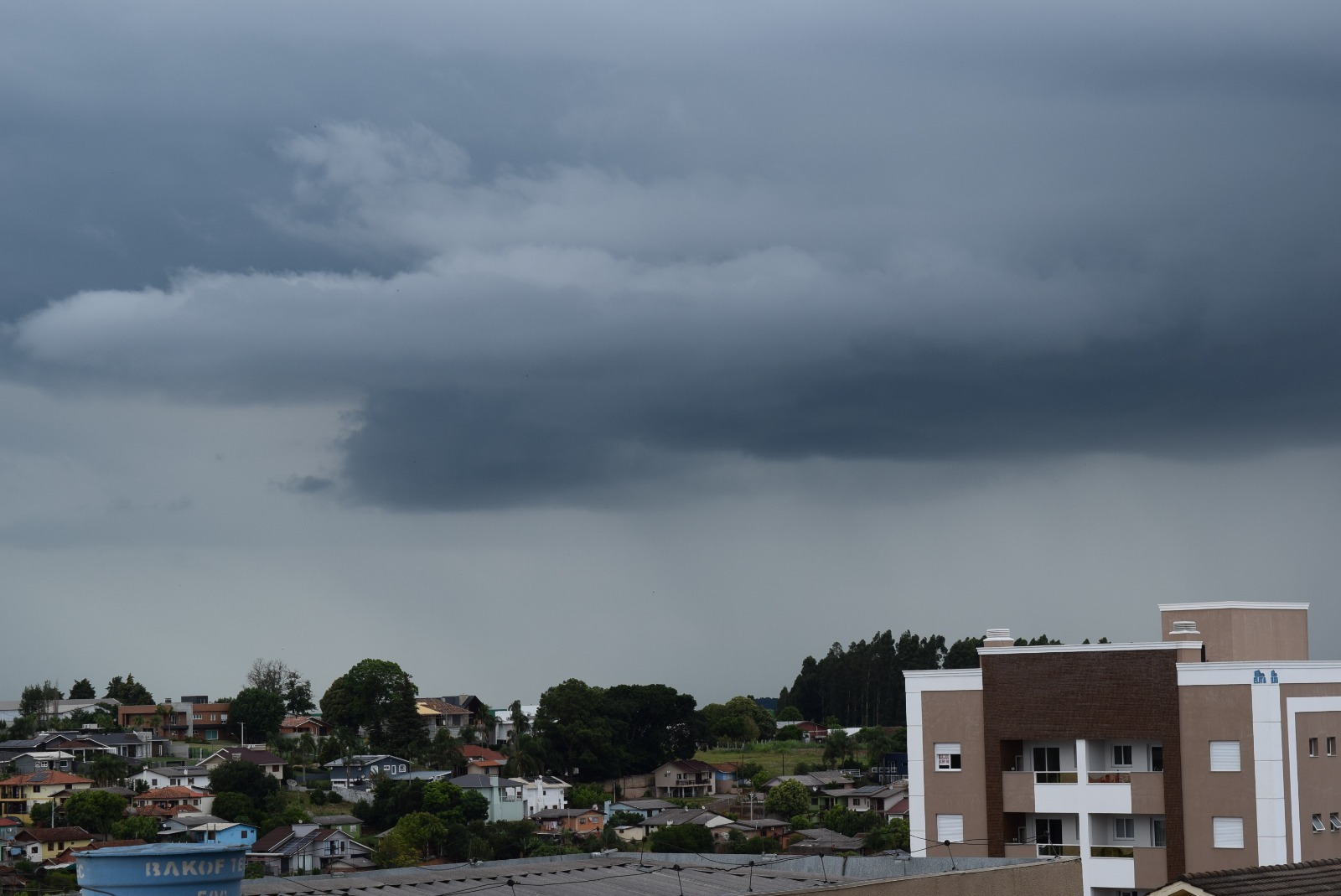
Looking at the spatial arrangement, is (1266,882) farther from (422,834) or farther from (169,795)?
(169,795)

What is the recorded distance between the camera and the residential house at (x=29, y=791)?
131 meters

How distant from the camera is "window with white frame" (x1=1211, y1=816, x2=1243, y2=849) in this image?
4444 centimetres

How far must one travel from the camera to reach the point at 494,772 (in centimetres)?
16875

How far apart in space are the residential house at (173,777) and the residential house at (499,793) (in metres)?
25.2

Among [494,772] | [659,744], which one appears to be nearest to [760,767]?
[659,744]

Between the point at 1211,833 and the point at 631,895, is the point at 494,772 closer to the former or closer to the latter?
the point at 1211,833

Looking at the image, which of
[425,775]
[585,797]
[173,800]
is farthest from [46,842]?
[585,797]

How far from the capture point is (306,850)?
4355 inches

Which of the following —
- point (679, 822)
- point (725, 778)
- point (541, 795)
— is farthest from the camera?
point (725, 778)

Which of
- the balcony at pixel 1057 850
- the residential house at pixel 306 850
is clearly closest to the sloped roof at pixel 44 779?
the residential house at pixel 306 850

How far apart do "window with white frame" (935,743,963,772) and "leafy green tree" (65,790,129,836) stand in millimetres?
93603

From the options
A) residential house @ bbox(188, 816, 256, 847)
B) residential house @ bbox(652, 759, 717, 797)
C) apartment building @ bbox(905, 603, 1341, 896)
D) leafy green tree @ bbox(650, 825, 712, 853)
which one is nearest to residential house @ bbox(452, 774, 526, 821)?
leafy green tree @ bbox(650, 825, 712, 853)

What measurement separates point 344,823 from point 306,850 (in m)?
19.4

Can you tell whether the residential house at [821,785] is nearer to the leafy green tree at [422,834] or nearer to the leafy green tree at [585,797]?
the leafy green tree at [585,797]
